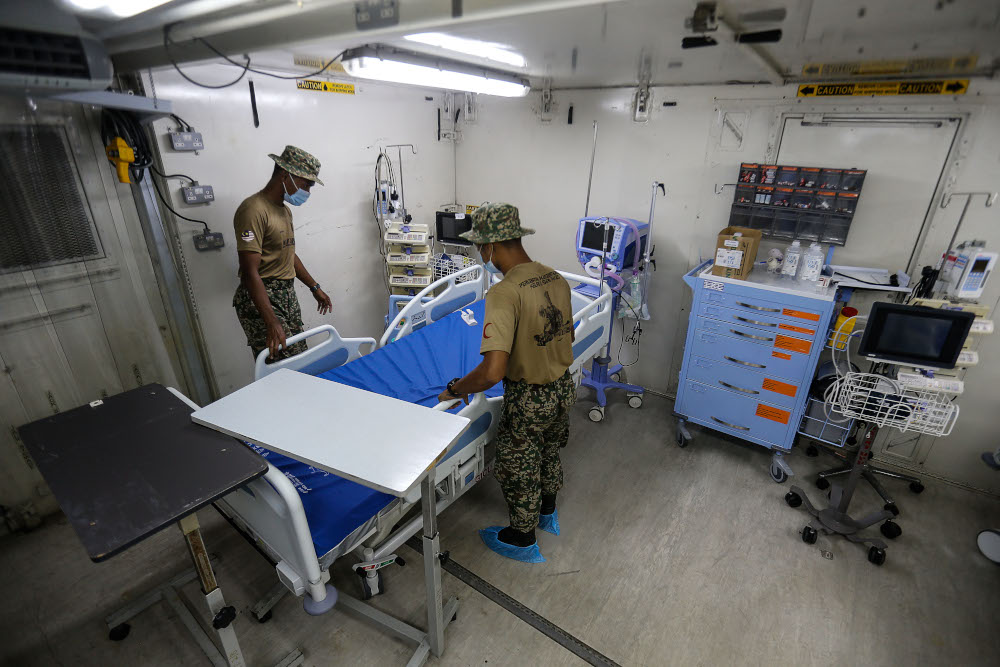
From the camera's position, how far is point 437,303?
3.87m

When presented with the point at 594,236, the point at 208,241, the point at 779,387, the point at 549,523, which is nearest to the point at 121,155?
the point at 208,241

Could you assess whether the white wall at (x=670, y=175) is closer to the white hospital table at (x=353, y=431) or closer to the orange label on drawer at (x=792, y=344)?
the orange label on drawer at (x=792, y=344)

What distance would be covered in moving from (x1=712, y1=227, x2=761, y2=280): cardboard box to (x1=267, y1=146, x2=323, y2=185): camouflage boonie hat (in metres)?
2.92

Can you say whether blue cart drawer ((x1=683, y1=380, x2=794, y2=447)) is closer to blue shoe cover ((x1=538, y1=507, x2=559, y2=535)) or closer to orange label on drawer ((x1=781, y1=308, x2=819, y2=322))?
orange label on drawer ((x1=781, y1=308, x2=819, y2=322))

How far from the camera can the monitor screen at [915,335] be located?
98.0 inches

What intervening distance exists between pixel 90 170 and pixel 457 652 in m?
3.52

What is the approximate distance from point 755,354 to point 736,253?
768 millimetres

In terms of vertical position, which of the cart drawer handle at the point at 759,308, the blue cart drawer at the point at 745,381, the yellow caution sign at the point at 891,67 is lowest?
the blue cart drawer at the point at 745,381

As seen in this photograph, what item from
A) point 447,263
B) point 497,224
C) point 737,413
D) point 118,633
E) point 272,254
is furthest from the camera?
point 447,263

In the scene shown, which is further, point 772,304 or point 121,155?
point 772,304

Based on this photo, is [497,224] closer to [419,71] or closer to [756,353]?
[419,71]

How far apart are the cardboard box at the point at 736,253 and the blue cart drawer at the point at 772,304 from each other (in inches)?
5.9

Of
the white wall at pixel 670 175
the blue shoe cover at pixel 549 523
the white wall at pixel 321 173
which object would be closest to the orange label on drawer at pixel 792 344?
the white wall at pixel 670 175

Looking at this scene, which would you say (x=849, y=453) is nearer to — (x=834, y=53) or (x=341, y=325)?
(x=834, y=53)
